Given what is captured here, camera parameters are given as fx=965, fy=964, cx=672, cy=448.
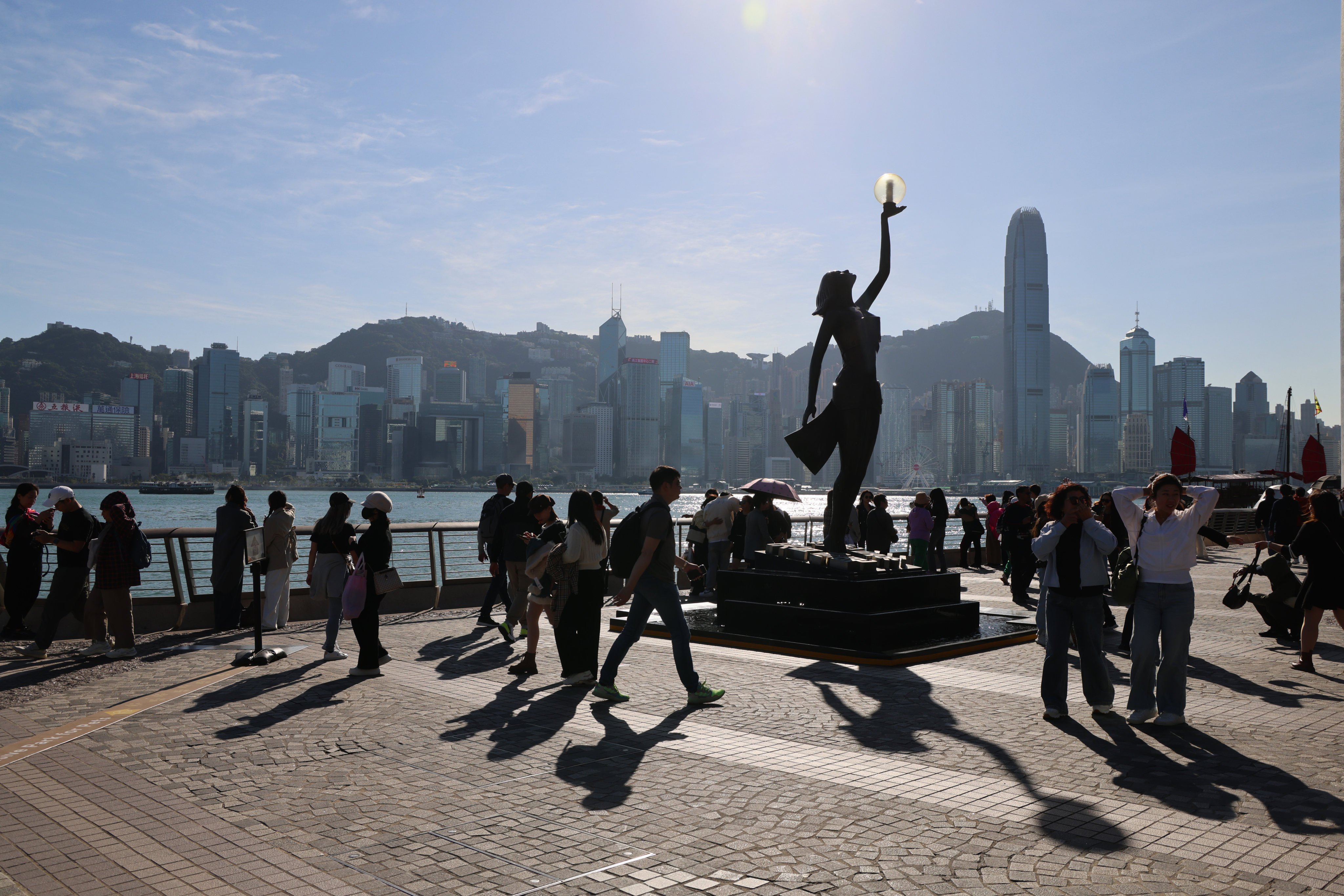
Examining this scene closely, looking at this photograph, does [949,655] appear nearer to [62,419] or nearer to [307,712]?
[307,712]

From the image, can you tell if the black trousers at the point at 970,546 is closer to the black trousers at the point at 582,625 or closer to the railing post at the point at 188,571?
the black trousers at the point at 582,625

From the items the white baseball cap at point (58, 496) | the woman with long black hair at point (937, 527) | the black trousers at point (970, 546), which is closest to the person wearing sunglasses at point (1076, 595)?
the white baseball cap at point (58, 496)

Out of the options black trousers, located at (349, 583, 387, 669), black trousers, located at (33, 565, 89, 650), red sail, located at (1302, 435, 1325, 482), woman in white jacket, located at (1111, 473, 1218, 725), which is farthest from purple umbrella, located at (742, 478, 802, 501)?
red sail, located at (1302, 435, 1325, 482)

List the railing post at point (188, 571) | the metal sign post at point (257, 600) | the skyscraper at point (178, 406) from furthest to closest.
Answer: the skyscraper at point (178, 406), the railing post at point (188, 571), the metal sign post at point (257, 600)

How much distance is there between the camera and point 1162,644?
645cm

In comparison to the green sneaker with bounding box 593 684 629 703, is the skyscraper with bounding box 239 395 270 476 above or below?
above

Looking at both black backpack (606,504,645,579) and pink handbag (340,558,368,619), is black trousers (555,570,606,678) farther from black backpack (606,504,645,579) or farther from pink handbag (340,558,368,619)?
pink handbag (340,558,368,619)

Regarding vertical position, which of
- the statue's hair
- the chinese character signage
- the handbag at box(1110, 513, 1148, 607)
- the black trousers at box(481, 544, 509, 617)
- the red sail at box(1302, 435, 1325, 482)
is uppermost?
the chinese character signage

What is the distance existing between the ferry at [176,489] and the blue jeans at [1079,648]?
145 meters

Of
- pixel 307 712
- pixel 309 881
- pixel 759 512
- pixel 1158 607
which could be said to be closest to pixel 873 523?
pixel 759 512

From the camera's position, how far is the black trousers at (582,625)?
25.6ft

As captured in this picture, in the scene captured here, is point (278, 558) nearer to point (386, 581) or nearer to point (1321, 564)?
point (386, 581)

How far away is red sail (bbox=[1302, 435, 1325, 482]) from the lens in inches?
1405

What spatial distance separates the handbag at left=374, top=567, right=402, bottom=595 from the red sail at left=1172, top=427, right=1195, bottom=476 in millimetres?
34848
